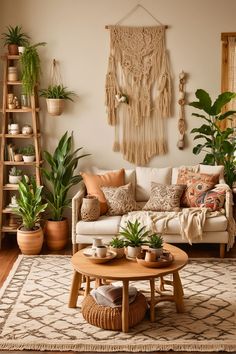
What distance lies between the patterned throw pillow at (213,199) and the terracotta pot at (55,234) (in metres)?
1.48

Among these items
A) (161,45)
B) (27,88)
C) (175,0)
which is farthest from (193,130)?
(27,88)

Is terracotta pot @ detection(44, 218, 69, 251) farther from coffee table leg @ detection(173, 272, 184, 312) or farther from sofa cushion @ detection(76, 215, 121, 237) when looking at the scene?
coffee table leg @ detection(173, 272, 184, 312)

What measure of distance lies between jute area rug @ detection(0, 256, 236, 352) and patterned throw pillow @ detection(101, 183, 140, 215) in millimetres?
859

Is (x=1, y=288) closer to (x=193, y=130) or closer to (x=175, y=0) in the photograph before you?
(x=193, y=130)

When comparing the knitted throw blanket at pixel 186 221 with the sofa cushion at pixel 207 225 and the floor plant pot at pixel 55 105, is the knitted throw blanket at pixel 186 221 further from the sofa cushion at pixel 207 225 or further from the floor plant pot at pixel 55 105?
the floor plant pot at pixel 55 105

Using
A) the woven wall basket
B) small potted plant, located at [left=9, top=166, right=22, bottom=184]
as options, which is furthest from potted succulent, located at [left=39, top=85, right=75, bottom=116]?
the woven wall basket

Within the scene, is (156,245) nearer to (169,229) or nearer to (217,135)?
(169,229)

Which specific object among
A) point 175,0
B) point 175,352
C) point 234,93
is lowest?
point 175,352

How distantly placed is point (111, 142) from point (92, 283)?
79.0 inches

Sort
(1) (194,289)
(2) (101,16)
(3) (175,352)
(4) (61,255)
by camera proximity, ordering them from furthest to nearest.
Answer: (2) (101,16)
(4) (61,255)
(1) (194,289)
(3) (175,352)

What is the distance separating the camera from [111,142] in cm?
633

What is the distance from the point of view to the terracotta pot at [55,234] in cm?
592

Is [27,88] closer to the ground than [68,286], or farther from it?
farther from it

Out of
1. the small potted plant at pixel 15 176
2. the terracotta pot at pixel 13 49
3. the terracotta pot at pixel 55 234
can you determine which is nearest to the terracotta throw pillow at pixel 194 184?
the terracotta pot at pixel 55 234
